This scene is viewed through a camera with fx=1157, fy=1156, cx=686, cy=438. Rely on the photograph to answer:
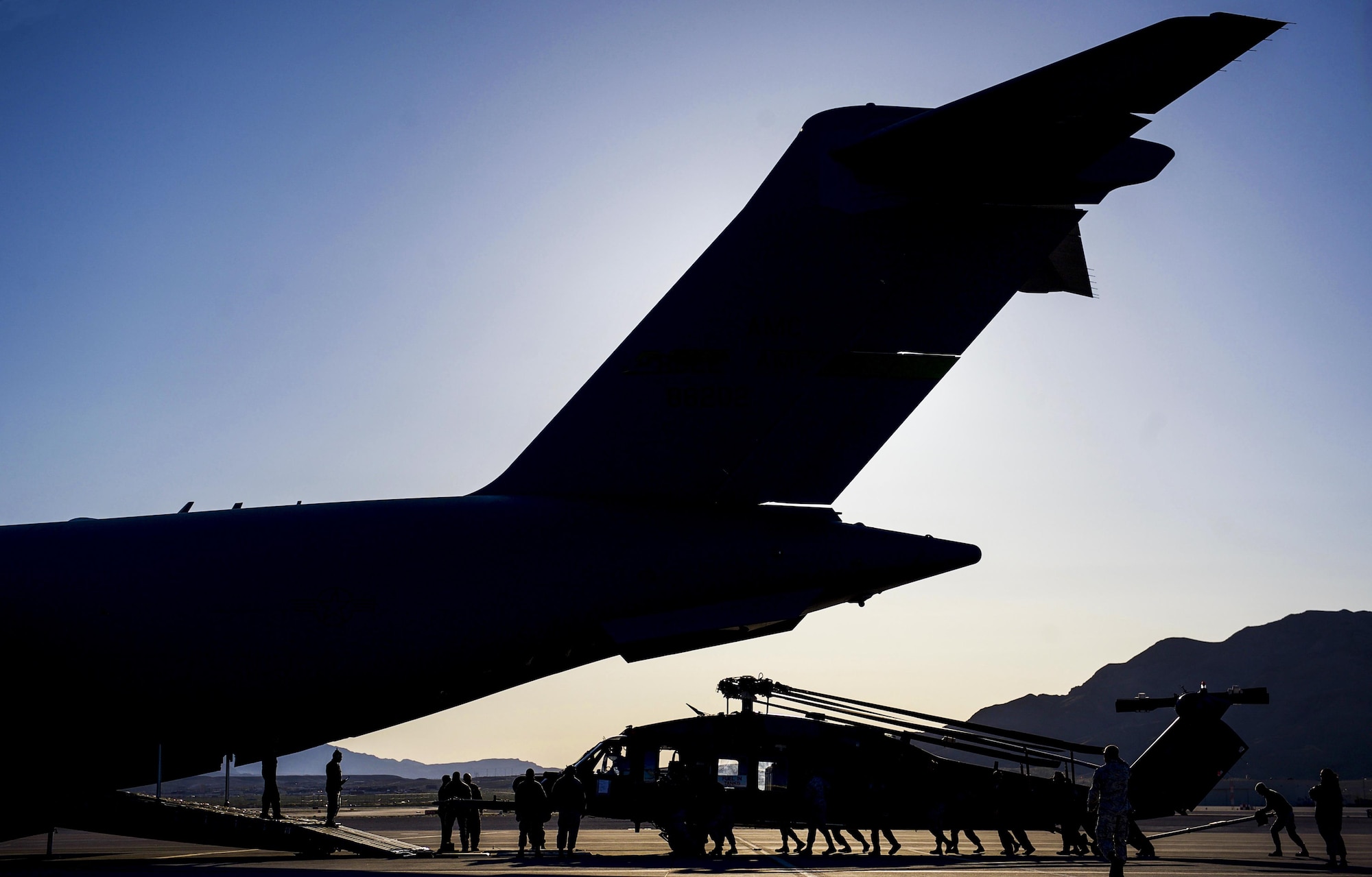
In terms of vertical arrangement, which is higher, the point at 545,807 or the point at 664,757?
the point at 664,757

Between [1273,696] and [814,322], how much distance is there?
140 meters

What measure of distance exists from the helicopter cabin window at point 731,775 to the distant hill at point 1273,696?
320ft

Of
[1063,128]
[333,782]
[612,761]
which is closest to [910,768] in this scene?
[612,761]

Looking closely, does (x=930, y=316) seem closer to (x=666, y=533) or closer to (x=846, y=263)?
(x=846, y=263)

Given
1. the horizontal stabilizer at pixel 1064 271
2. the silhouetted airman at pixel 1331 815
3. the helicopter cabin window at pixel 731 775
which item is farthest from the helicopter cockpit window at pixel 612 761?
the horizontal stabilizer at pixel 1064 271

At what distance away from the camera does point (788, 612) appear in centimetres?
950

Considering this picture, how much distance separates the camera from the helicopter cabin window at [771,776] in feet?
53.0

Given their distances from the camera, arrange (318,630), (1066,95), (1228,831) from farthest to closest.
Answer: (1228,831) → (318,630) → (1066,95)

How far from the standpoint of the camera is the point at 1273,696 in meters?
130

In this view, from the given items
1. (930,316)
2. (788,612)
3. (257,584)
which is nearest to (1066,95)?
(930,316)

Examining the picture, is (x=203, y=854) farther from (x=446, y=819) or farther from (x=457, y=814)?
(x=457, y=814)

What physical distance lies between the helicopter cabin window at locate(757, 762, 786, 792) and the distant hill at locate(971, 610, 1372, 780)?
97415 millimetres

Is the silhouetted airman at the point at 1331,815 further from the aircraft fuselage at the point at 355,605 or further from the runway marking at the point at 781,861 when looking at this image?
the aircraft fuselage at the point at 355,605

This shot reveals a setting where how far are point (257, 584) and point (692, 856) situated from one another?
23.9 ft
